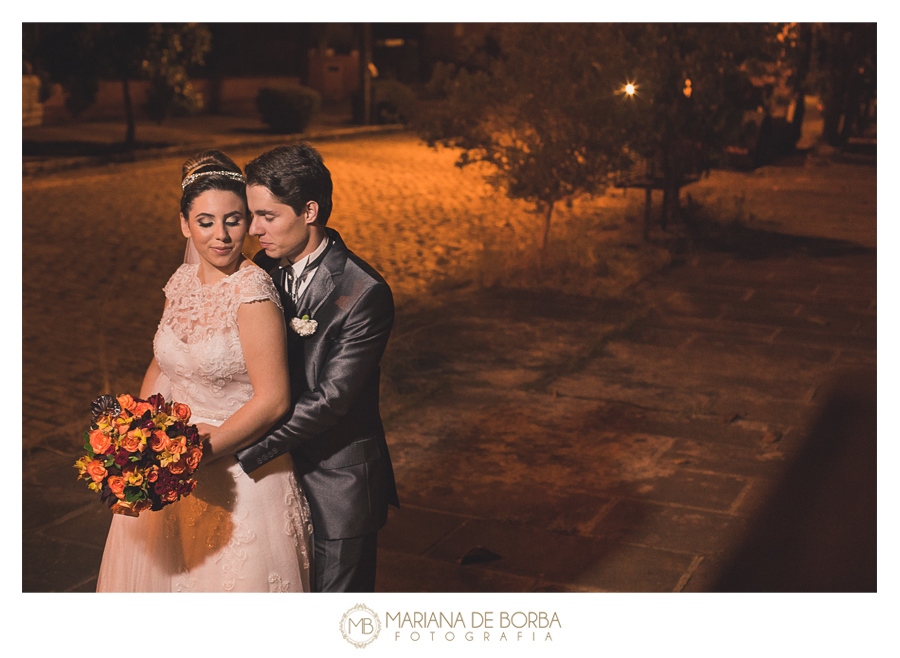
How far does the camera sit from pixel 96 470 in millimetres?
2701

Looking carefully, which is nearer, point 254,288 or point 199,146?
point 254,288

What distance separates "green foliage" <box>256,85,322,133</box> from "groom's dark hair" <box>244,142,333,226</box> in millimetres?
22695

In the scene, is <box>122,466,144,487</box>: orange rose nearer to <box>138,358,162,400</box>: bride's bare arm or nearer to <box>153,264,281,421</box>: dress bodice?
<box>153,264,281,421</box>: dress bodice

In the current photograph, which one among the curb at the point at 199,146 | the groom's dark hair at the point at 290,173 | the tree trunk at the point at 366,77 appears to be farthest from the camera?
the tree trunk at the point at 366,77

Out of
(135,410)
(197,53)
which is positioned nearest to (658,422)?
(135,410)

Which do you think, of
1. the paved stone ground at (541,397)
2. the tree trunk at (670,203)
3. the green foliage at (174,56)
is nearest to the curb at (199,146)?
the green foliage at (174,56)

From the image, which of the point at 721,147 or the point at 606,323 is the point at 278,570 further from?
the point at 721,147

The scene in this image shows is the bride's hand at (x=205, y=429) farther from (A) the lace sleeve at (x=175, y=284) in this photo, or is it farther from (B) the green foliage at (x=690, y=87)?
(B) the green foliage at (x=690, y=87)

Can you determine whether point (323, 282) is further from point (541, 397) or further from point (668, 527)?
point (541, 397)

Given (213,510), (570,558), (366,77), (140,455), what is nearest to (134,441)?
(140,455)

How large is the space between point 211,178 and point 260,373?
0.60 meters

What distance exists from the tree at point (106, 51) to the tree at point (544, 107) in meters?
10.2

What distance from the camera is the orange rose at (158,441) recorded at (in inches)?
106

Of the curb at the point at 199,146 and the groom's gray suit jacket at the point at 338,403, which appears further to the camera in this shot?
the curb at the point at 199,146
